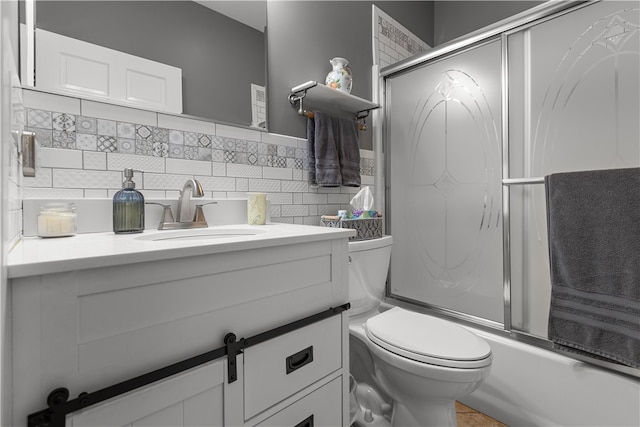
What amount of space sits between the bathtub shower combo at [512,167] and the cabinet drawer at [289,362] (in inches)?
38.7

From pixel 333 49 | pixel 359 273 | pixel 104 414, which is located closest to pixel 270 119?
pixel 333 49

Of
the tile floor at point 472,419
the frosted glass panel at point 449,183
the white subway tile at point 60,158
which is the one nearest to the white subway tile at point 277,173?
the white subway tile at point 60,158

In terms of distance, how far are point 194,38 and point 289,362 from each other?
1.18m

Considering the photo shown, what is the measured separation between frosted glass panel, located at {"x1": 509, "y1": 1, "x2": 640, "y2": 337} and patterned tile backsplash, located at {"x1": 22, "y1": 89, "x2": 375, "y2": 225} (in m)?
1.02

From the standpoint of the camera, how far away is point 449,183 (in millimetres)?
1780

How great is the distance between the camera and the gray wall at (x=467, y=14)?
2.12 metres

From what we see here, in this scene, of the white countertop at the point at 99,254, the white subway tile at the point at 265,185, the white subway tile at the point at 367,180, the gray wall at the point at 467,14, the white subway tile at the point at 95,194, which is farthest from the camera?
the gray wall at the point at 467,14

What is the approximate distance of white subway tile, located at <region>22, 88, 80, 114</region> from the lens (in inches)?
35.9

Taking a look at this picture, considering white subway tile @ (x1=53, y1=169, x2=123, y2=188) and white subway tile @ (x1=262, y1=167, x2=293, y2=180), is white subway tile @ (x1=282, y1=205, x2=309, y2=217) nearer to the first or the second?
white subway tile @ (x1=262, y1=167, x2=293, y2=180)

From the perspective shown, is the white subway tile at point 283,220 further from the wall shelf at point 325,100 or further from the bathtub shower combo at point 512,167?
the bathtub shower combo at point 512,167

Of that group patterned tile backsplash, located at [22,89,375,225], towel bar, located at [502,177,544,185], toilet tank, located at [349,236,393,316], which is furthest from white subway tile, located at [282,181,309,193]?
towel bar, located at [502,177,544,185]

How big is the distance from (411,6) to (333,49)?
3.25 ft

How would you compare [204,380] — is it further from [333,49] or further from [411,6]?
[411,6]

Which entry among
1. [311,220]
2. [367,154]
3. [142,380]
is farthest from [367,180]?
[142,380]
